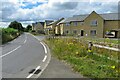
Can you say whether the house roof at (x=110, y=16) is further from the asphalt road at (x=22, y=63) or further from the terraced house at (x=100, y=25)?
the asphalt road at (x=22, y=63)

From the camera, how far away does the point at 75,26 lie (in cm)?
7431

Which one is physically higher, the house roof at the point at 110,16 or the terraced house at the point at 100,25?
the house roof at the point at 110,16

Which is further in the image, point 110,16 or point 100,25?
point 110,16

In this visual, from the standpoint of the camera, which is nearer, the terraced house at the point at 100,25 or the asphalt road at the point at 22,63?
the asphalt road at the point at 22,63

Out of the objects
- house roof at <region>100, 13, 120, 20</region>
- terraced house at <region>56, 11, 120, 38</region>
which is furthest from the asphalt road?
house roof at <region>100, 13, 120, 20</region>

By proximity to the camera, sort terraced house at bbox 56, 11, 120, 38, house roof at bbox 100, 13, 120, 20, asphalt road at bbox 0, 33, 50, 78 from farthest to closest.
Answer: house roof at bbox 100, 13, 120, 20 < terraced house at bbox 56, 11, 120, 38 < asphalt road at bbox 0, 33, 50, 78

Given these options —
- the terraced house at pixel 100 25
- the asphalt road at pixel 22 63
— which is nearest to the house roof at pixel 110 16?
the terraced house at pixel 100 25

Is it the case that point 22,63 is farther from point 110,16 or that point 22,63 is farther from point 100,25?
point 110,16

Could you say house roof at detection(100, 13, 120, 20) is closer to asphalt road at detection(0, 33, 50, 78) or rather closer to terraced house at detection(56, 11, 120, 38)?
terraced house at detection(56, 11, 120, 38)

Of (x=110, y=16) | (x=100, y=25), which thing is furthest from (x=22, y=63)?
(x=110, y=16)

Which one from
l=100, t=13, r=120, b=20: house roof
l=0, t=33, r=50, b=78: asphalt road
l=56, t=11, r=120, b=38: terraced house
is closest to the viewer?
l=0, t=33, r=50, b=78: asphalt road

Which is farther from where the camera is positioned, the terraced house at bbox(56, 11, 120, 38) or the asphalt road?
the terraced house at bbox(56, 11, 120, 38)

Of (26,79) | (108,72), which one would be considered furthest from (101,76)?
(26,79)

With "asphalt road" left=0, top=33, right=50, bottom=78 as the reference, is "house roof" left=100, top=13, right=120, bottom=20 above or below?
above
